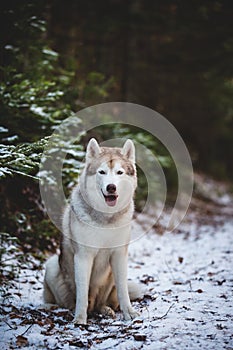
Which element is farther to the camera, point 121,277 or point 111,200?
point 121,277

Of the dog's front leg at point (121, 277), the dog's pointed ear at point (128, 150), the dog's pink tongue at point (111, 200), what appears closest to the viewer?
the dog's pink tongue at point (111, 200)

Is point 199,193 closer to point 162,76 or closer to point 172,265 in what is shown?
point 162,76

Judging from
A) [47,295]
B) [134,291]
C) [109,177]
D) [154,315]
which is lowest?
[154,315]

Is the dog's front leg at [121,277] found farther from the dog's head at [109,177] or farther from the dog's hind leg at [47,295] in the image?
the dog's hind leg at [47,295]

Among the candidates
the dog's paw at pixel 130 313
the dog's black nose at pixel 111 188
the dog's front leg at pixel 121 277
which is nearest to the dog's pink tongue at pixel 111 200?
the dog's black nose at pixel 111 188

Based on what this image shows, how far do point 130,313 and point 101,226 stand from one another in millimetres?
984

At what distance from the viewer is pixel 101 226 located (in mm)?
4020

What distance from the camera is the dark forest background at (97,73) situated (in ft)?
18.5

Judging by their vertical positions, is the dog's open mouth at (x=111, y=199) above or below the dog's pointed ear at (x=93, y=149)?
below

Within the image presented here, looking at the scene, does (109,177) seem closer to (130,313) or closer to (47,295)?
(130,313)

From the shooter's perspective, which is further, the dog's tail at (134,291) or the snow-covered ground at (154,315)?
the dog's tail at (134,291)

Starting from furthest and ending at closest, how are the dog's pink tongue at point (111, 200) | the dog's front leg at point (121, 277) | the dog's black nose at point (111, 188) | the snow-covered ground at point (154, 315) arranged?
the dog's front leg at point (121, 277), the dog's pink tongue at point (111, 200), the dog's black nose at point (111, 188), the snow-covered ground at point (154, 315)

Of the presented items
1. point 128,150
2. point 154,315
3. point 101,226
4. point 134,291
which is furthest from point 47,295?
point 128,150

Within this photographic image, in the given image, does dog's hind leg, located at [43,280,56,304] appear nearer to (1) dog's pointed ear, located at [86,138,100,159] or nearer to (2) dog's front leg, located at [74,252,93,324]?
(2) dog's front leg, located at [74,252,93,324]
